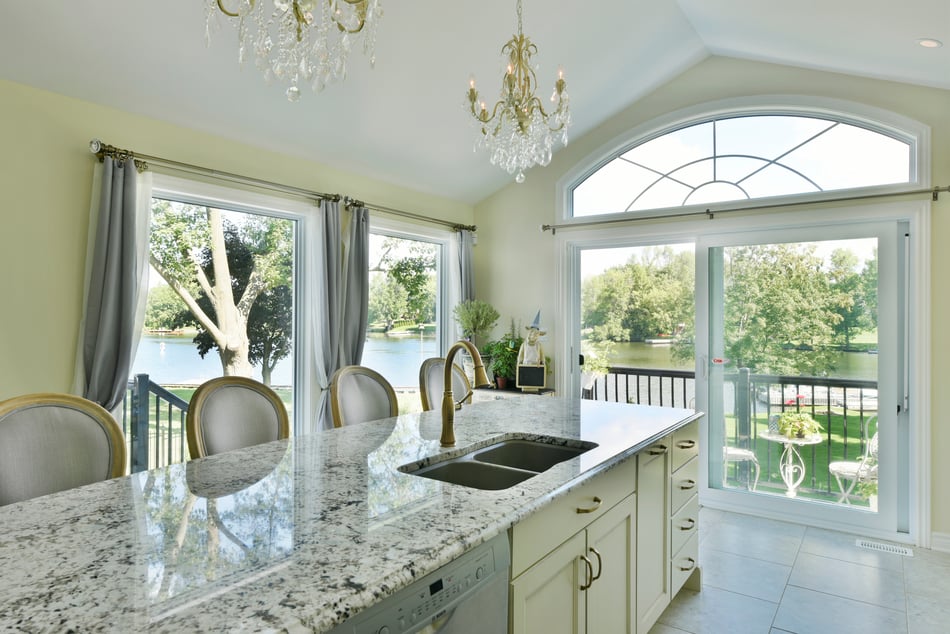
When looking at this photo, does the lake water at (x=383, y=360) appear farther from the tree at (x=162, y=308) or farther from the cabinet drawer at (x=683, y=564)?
the cabinet drawer at (x=683, y=564)

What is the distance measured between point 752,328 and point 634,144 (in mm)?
1746

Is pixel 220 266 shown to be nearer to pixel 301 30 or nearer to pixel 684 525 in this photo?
pixel 301 30

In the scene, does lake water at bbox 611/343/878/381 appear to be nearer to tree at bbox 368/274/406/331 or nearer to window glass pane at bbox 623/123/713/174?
window glass pane at bbox 623/123/713/174

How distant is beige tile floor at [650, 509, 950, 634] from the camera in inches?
103

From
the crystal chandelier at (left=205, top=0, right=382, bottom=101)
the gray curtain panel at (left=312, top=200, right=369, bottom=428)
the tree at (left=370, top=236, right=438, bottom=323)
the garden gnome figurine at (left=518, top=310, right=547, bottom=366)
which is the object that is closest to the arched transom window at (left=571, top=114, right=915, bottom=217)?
the garden gnome figurine at (left=518, top=310, right=547, bottom=366)

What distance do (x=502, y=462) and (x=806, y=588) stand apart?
196 cm

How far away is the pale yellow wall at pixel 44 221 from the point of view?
2.54 meters

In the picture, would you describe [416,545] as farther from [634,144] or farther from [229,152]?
[634,144]

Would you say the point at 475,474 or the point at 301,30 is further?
the point at 475,474

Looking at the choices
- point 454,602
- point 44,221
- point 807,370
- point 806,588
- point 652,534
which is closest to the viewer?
point 454,602

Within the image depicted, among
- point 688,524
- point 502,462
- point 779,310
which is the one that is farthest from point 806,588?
point 502,462

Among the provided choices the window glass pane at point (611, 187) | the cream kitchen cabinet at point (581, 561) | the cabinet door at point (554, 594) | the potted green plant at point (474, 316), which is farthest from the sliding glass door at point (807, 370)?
the cabinet door at point (554, 594)

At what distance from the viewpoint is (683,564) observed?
267cm

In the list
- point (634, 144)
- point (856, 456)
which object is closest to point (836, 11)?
point (634, 144)
